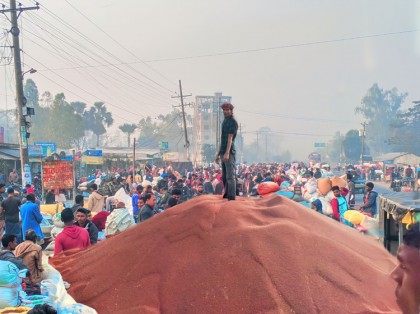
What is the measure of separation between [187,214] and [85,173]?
29.3 meters

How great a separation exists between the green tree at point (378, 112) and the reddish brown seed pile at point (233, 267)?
84.1m

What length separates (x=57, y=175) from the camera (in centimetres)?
1579

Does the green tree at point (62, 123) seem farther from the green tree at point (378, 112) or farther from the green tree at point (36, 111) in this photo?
the green tree at point (378, 112)

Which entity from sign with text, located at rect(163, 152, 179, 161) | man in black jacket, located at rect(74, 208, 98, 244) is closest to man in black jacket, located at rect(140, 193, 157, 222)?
man in black jacket, located at rect(74, 208, 98, 244)

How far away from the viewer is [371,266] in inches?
237

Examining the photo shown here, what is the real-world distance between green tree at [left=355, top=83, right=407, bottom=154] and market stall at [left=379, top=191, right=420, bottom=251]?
265ft

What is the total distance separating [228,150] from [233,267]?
8.30 feet

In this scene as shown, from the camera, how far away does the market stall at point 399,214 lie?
679 centimetres

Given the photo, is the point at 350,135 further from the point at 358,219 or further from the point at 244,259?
the point at 244,259

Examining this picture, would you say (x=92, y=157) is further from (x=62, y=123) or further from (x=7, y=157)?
(x=62, y=123)

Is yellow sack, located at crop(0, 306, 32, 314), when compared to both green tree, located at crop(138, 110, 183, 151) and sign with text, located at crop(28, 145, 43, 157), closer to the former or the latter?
sign with text, located at crop(28, 145, 43, 157)

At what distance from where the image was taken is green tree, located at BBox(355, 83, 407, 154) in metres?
86.4

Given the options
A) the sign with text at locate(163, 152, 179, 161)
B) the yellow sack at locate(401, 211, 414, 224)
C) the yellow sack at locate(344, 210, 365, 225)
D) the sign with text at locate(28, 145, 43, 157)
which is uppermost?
the sign with text at locate(28, 145, 43, 157)

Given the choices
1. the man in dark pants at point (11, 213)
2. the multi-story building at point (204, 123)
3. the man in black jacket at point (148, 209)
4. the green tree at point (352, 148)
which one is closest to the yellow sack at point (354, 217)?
the man in black jacket at point (148, 209)
